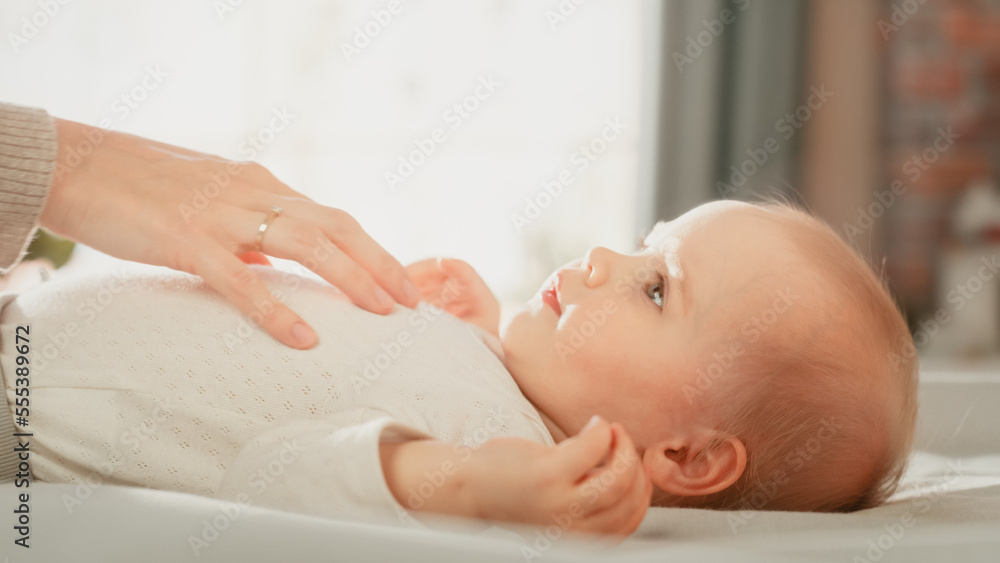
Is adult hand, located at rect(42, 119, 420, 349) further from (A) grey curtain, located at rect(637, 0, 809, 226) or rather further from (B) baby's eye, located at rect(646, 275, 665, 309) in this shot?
(A) grey curtain, located at rect(637, 0, 809, 226)

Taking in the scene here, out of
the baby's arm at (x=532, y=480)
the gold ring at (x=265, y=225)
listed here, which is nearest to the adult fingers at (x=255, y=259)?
the gold ring at (x=265, y=225)

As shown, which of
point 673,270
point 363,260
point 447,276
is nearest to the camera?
point 363,260

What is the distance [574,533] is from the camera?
667 millimetres

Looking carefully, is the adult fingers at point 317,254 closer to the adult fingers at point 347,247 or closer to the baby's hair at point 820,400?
the adult fingers at point 347,247

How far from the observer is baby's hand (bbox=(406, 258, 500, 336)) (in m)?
1.33

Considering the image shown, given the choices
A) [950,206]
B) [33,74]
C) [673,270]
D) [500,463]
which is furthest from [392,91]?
[500,463]

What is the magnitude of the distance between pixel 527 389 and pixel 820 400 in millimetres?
373

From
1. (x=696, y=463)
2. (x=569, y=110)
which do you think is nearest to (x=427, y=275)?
(x=696, y=463)

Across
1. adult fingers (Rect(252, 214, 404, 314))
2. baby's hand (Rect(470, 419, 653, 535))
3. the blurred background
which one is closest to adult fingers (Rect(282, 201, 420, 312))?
adult fingers (Rect(252, 214, 404, 314))

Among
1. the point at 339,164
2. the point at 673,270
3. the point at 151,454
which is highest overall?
the point at 673,270

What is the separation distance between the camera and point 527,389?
105 cm

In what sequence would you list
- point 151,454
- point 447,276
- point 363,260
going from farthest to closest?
1. point 447,276
2. point 363,260
3. point 151,454

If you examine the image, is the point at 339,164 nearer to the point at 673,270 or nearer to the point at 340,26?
the point at 340,26

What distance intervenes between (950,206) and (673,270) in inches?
104
